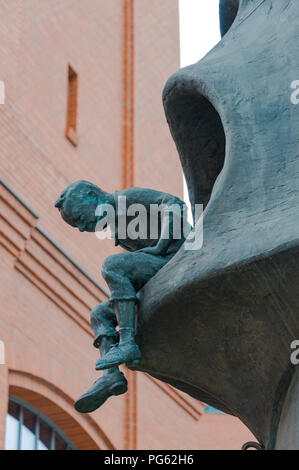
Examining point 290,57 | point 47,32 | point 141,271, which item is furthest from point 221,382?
point 47,32

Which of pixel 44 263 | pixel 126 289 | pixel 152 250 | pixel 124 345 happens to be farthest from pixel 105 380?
pixel 44 263

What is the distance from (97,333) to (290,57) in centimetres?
131

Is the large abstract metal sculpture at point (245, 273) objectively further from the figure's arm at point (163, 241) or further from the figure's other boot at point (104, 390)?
the figure's arm at point (163, 241)

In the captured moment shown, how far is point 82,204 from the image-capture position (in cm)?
498

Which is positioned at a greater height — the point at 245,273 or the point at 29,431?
the point at 29,431

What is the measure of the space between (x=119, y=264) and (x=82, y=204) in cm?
43

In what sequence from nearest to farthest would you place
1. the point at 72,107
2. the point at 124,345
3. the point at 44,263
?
the point at 124,345 < the point at 44,263 < the point at 72,107

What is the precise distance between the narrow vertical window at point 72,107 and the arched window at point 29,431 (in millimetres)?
4022

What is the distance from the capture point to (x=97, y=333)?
482cm

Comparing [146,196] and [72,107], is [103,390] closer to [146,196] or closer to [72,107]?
[146,196]

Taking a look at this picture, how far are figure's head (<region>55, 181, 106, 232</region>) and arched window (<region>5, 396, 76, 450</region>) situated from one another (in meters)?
8.99

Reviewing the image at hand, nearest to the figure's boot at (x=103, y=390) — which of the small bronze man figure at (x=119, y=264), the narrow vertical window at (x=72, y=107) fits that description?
the small bronze man figure at (x=119, y=264)

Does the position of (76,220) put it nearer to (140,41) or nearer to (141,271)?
(141,271)
